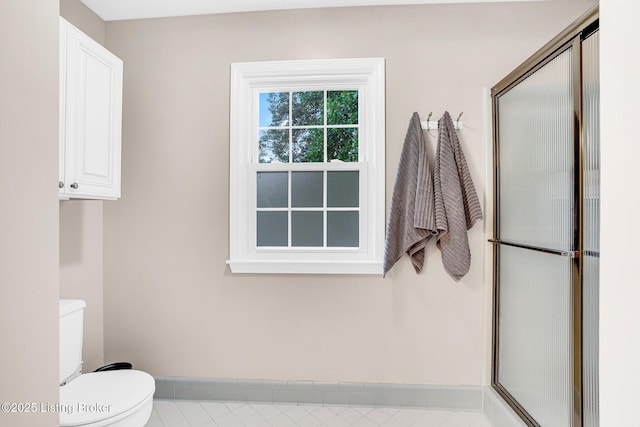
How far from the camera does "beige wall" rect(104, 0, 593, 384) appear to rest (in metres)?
1.97

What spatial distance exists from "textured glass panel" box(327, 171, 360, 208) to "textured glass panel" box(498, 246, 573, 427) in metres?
0.87

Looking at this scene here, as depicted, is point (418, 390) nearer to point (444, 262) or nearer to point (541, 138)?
point (444, 262)

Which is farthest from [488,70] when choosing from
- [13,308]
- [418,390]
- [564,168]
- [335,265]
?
[13,308]

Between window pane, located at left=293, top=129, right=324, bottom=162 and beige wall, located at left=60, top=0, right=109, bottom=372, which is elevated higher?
window pane, located at left=293, top=129, right=324, bottom=162

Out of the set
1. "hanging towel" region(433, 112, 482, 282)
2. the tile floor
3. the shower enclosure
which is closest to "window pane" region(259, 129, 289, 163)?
"hanging towel" region(433, 112, 482, 282)

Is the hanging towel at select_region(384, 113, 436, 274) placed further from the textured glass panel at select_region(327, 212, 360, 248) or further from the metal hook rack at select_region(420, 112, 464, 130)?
the textured glass panel at select_region(327, 212, 360, 248)

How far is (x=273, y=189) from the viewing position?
214 centimetres

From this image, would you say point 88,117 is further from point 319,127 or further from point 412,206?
point 412,206

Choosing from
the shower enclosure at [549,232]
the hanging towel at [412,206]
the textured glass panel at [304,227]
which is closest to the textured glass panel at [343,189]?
the textured glass panel at [304,227]

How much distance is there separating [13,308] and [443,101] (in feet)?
6.70

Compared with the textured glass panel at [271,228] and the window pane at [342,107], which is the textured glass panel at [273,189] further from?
the window pane at [342,107]
